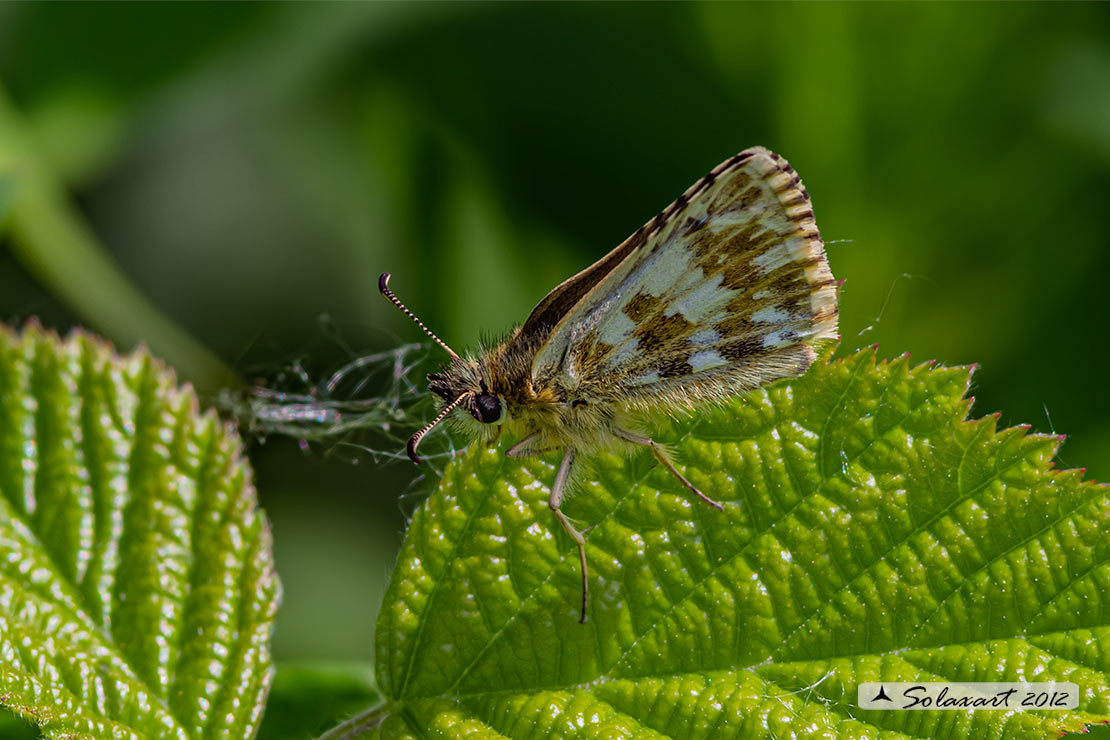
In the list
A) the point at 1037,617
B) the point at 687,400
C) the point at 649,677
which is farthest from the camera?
the point at 687,400

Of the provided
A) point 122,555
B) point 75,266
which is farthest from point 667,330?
point 75,266

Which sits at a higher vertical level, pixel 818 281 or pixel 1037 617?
pixel 818 281

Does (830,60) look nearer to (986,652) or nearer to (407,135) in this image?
(407,135)

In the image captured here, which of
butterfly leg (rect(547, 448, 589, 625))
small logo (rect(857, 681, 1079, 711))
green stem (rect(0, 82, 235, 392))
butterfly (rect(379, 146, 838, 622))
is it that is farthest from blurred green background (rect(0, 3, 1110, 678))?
small logo (rect(857, 681, 1079, 711))

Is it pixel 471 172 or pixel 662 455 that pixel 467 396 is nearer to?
pixel 662 455

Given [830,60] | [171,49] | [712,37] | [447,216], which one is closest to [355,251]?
[447,216]

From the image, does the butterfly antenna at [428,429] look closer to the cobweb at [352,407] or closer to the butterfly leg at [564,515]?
the butterfly leg at [564,515]

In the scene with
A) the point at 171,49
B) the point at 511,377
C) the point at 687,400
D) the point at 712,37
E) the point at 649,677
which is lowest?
the point at 649,677
